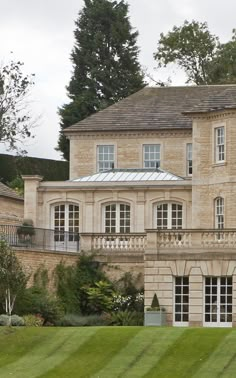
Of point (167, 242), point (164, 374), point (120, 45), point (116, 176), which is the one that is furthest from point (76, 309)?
point (120, 45)

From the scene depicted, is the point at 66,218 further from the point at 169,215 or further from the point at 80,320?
the point at 80,320

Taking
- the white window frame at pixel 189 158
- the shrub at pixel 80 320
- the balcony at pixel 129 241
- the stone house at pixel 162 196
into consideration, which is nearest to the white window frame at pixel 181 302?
the stone house at pixel 162 196

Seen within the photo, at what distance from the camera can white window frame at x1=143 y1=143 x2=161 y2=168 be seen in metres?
72.6

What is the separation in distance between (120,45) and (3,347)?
5095 centimetres

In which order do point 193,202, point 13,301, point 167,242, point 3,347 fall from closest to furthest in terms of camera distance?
point 3,347 → point 13,301 → point 167,242 → point 193,202

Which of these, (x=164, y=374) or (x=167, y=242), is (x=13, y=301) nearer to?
(x=167, y=242)

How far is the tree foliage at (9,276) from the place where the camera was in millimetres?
53656

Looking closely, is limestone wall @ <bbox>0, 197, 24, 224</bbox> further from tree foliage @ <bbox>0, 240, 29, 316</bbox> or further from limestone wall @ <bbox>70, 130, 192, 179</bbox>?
tree foliage @ <bbox>0, 240, 29, 316</bbox>

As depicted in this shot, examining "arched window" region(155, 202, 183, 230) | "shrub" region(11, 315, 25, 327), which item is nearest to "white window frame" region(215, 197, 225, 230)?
"arched window" region(155, 202, 183, 230)

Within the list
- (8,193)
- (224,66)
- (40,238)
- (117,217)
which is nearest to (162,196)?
(117,217)

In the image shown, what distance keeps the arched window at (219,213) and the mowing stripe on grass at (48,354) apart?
14625mm

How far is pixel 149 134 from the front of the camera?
72562 millimetres

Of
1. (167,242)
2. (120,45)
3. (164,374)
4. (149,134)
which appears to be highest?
(120,45)

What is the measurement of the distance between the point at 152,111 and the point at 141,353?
28.4 m
